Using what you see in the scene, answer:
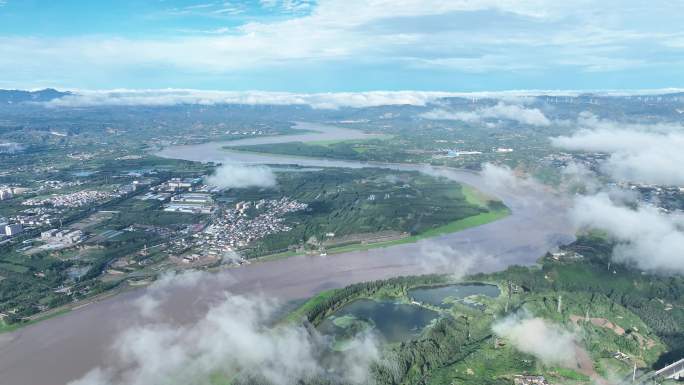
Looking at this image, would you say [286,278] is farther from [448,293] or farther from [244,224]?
[244,224]

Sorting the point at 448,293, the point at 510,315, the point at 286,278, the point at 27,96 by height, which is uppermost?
the point at 27,96

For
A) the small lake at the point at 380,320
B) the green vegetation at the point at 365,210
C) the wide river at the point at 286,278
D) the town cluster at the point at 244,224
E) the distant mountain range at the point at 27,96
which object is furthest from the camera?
the distant mountain range at the point at 27,96

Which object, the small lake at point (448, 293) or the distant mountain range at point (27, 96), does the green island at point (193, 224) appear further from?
the distant mountain range at point (27, 96)

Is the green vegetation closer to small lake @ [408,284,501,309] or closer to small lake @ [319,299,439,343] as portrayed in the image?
small lake @ [408,284,501,309]

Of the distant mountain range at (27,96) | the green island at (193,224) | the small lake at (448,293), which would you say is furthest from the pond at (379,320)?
the distant mountain range at (27,96)

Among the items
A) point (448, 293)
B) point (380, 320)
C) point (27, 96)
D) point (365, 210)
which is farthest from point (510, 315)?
point (27, 96)

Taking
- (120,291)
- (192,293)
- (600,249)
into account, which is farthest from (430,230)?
(120,291)
